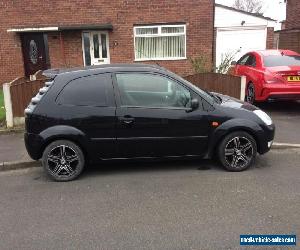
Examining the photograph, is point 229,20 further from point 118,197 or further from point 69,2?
point 118,197

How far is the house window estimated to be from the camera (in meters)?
14.3

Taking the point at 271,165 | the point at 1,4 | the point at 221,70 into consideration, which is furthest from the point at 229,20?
the point at 271,165

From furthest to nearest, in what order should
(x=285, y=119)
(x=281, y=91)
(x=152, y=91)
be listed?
(x=281, y=91) → (x=285, y=119) → (x=152, y=91)

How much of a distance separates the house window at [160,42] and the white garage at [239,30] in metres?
3.07

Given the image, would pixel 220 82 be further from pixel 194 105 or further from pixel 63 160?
pixel 63 160

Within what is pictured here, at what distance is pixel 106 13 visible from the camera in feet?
46.2

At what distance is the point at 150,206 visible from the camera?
4207mm

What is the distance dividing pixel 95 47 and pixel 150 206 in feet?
37.5

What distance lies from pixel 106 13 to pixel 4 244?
11.9 meters

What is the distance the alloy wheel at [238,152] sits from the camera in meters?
5.16

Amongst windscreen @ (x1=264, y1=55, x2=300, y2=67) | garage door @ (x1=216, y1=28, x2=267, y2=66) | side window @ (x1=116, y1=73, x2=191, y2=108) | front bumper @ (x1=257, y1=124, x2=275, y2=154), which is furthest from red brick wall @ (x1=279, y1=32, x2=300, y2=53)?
side window @ (x1=116, y1=73, x2=191, y2=108)

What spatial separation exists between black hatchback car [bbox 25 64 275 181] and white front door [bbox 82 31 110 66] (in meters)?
9.65

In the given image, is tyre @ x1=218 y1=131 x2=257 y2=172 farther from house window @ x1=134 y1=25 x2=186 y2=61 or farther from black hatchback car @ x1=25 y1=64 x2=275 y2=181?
house window @ x1=134 y1=25 x2=186 y2=61

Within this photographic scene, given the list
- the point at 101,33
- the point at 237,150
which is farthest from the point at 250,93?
the point at 101,33
